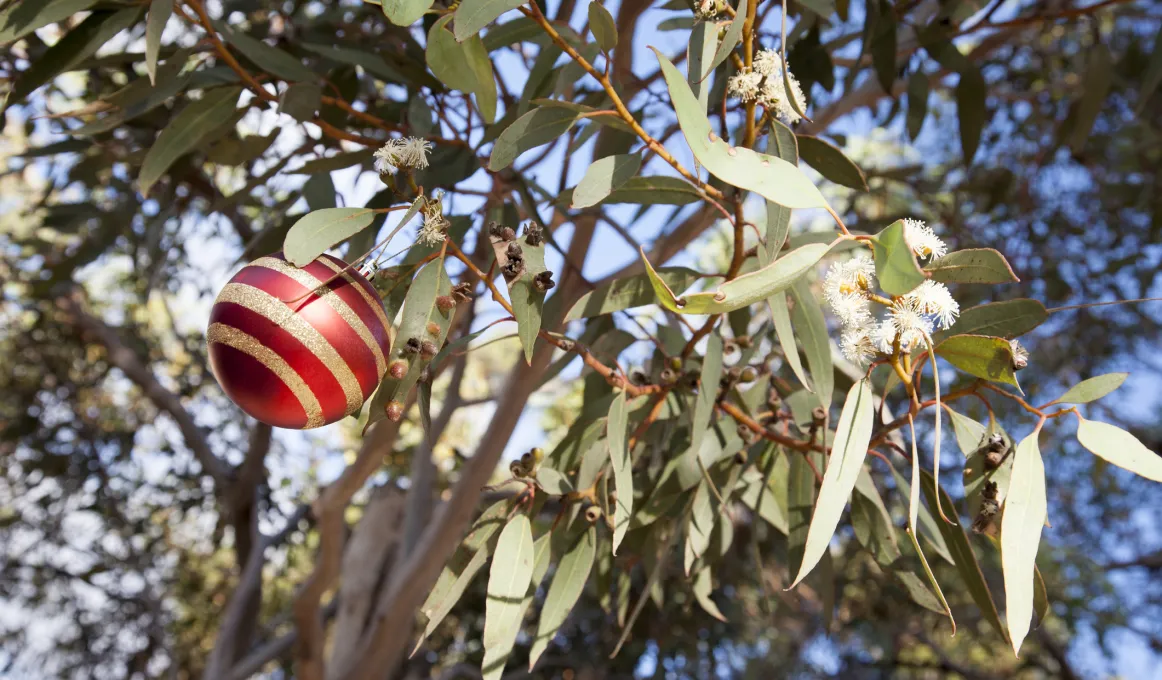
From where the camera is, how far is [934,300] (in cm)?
79

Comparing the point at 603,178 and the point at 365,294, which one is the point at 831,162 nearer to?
the point at 603,178

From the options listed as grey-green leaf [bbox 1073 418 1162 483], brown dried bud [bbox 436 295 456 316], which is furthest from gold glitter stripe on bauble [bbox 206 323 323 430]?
grey-green leaf [bbox 1073 418 1162 483]

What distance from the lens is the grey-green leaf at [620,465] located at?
96 centimetres

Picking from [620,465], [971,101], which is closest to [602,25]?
[620,465]

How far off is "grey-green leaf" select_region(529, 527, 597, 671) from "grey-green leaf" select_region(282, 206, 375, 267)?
52cm

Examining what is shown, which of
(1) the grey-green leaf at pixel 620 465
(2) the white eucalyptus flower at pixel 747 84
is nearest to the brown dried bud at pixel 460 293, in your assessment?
(1) the grey-green leaf at pixel 620 465

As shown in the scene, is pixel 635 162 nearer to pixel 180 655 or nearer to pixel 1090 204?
pixel 1090 204

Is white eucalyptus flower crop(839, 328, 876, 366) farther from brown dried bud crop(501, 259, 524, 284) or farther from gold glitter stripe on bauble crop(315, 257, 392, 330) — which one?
gold glitter stripe on bauble crop(315, 257, 392, 330)

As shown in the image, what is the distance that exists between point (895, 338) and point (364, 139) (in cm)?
81

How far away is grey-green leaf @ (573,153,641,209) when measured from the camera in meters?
0.87

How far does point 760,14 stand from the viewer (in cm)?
123

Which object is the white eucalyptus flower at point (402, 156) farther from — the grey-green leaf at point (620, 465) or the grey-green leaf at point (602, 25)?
the grey-green leaf at point (620, 465)

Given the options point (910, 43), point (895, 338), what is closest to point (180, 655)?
point (910, 43)

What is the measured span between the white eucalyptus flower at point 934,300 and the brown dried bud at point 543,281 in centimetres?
32
